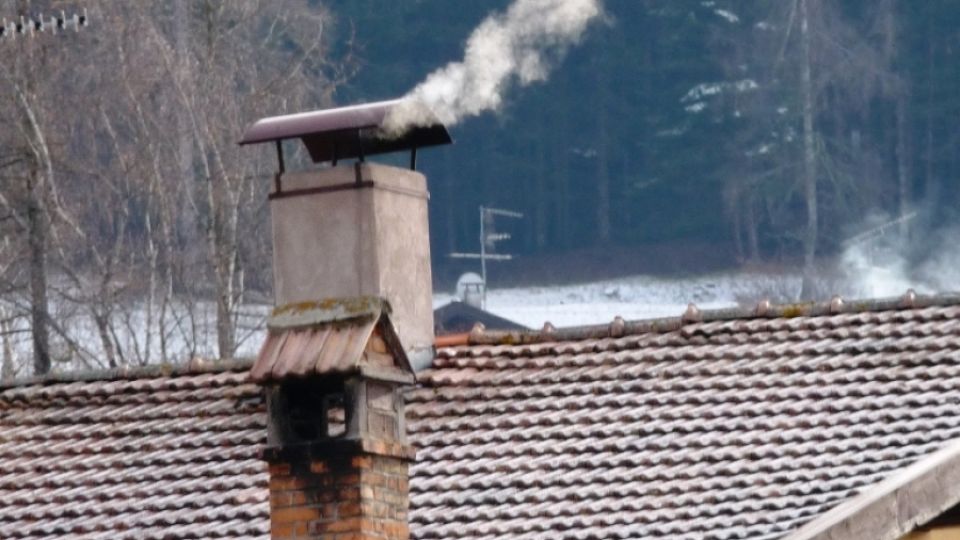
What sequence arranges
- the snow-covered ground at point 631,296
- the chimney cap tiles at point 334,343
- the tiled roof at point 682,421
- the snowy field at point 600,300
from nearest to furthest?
the chimney cap tiles at point 334,343 < the tiled roof at point 682,421 < the snowy field at point 600,300 < the snow-covered ground at point 631,296

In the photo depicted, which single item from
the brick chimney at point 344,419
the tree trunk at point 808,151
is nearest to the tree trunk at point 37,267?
the tree trunk at point 808,151

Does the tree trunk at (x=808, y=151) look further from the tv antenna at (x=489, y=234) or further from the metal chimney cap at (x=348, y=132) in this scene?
the metal chimney cap at (x=348, y=132)

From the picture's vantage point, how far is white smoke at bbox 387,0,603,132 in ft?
71.2

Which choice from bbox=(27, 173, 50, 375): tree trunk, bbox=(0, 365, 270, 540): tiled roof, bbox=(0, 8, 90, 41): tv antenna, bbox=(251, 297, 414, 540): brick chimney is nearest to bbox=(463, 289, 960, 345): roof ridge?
bbox=(0, 365, 270, 540): tiled roof

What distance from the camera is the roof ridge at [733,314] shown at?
622 inches

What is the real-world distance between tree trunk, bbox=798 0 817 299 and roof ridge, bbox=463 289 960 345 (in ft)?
126

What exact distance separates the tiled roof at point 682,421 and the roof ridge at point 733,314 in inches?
0.5

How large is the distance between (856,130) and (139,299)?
28292 millimetres

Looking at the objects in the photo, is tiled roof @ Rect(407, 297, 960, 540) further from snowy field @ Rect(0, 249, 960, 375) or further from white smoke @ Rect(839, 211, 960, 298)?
white smoke @ Rect(839, 211, 960, 298)

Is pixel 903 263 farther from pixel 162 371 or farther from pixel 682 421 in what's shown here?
pixel 682 421

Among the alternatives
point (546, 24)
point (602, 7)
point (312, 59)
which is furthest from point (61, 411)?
point (602, 7)

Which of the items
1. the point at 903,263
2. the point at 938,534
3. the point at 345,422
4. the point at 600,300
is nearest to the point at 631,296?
the point at 600,300

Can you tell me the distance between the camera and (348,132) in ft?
51.3

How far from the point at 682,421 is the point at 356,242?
222 cm
